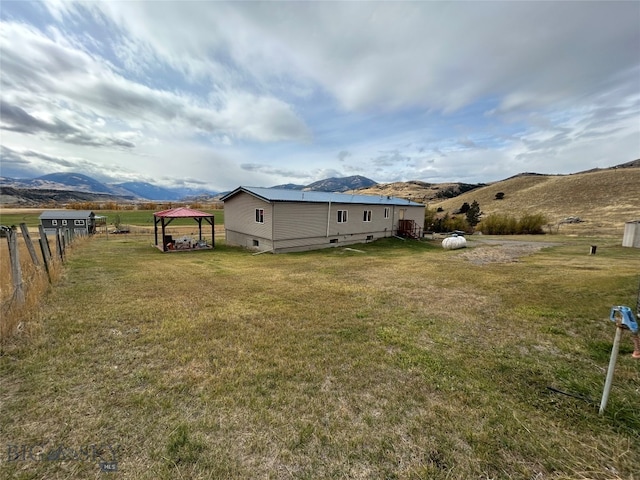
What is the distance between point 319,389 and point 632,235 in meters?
24.5

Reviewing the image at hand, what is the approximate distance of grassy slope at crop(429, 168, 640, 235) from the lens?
33.2 m

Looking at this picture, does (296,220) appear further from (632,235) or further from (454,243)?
(632,235)

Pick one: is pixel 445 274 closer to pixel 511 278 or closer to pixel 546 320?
pixel 511 278

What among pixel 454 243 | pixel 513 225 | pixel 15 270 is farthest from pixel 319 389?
pixel 513 225

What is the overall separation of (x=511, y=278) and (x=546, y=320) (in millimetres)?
4213

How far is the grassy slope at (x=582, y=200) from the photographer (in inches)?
1307

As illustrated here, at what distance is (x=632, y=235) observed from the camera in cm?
1764

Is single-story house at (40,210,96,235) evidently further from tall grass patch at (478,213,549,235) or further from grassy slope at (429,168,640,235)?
grassy slope at (429,168,640,235)

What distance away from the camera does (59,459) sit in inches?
97.0

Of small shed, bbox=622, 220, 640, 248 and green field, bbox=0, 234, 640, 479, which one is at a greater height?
small shed, bbox=622, 220, 640, 248

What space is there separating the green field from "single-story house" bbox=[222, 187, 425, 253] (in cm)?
1003

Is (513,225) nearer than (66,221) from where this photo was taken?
Yes

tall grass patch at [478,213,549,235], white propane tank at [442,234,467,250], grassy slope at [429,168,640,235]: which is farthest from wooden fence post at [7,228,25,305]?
grassy slope at [429,168,640,235]


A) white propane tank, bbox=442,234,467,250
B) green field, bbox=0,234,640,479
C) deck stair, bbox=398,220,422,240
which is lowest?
green field, bbox=0,234,640,479
